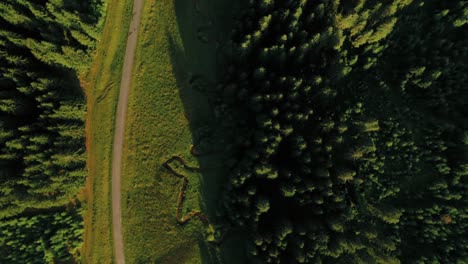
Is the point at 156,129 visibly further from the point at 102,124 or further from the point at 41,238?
the point at 41,238

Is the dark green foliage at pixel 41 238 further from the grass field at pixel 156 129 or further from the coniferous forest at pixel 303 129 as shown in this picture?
the grass field at pixel 156 129

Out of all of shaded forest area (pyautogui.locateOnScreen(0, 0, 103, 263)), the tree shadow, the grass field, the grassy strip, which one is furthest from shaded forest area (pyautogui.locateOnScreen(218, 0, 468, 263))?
shaded forest area (pyautogui.locateOnScreen(0, 0, 103, 263))

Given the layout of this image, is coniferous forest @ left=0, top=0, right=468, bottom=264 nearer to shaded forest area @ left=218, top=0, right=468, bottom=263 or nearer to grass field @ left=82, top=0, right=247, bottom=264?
shaded forest area @ left=218, top=0, right=468, bottom=263

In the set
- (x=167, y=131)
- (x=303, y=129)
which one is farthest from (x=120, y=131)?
(x=303, y=129)

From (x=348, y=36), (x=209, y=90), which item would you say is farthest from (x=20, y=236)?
(x=348, y=36)

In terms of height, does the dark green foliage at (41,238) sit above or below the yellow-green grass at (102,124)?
below

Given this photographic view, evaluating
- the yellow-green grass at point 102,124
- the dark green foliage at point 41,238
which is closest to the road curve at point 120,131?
the yellow-green grass at point 102,124

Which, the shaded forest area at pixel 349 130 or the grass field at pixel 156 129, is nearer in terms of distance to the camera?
the shaded forest area at pixel 349 130
